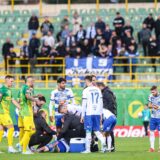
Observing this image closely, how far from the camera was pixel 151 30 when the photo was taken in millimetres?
41312

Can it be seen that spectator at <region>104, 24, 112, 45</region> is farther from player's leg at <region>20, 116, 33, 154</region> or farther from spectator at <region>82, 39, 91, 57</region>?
player's leg at <region>20, 116, 33, 154</region>

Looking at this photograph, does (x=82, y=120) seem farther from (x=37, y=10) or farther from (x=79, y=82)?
(x=37, y=10)

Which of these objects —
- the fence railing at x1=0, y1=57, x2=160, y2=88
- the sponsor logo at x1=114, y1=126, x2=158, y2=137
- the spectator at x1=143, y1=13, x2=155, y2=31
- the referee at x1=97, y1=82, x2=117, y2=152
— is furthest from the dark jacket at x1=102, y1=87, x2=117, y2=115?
the spectator at x1=143, y1=13, x2=155, y2=31

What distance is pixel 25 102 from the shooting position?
78.5 feet

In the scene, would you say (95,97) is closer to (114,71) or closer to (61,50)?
(114,71)

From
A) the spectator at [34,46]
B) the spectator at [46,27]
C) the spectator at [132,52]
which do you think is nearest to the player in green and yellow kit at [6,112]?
the spectator at [132,52]

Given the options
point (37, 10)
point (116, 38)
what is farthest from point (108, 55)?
point (37, 10)

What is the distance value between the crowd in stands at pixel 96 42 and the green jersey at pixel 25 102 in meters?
15.2

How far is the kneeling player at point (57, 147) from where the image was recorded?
24234 millimetres

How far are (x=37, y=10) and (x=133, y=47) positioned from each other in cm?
815

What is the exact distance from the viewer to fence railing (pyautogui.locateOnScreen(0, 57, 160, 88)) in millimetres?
39094

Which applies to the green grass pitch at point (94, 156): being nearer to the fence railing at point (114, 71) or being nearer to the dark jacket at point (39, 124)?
the dark jacket at point (39, 124)

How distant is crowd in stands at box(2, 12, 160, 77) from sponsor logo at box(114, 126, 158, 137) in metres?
3.52

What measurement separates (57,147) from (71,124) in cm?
80
